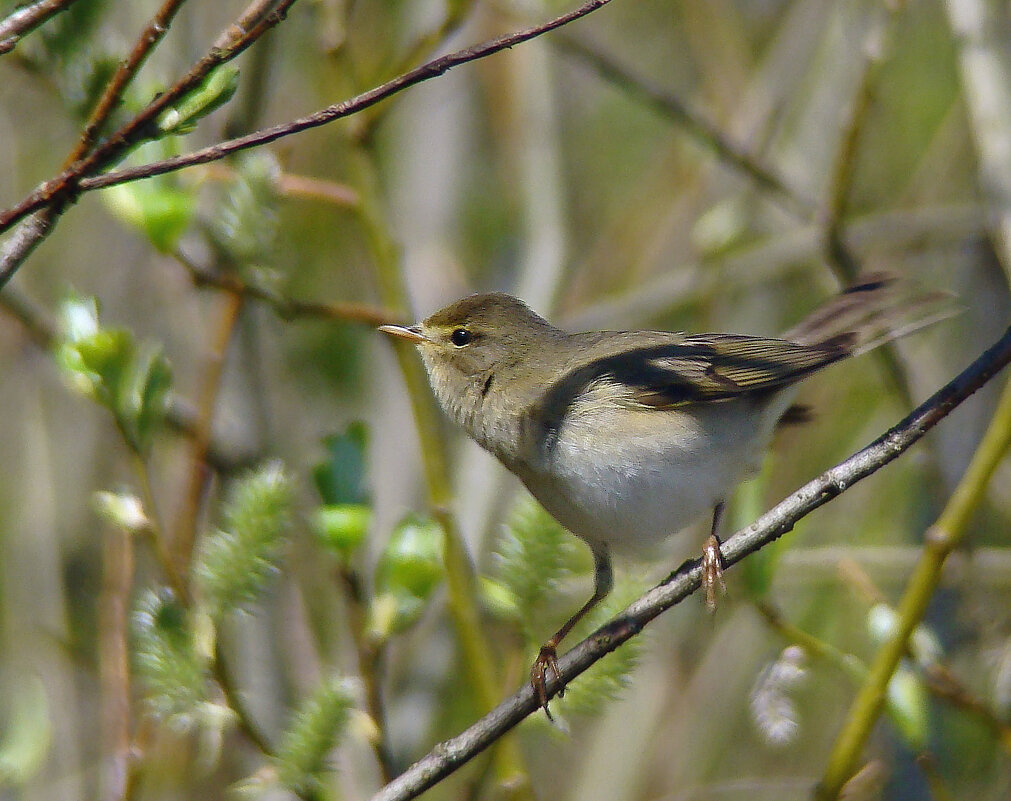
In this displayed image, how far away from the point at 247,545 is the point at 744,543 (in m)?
0.76

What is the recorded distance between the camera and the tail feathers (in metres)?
2.42

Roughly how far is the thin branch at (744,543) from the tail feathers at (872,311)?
2.38 ft

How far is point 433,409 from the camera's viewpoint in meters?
3.18

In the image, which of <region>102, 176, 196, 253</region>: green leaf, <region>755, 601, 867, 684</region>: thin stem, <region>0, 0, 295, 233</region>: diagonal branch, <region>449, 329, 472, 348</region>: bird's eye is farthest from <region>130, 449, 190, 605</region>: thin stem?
<region>449, 329, 472, 348</region>: bird's eye

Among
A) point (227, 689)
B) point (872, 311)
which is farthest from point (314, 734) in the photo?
point (872, 311)

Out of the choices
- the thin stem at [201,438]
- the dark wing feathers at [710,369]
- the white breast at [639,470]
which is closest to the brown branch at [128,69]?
the thin stem at [201,438]

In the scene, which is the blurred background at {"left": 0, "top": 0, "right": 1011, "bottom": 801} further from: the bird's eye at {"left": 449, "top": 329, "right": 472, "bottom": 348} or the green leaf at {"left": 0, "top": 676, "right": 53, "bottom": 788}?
the bird's eye at {"left": 449, "top": 329, "right": 472, "bottom": 348}

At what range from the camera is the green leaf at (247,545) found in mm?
1608

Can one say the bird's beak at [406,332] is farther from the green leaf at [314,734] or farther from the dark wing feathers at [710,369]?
the green leaf at [314,734]

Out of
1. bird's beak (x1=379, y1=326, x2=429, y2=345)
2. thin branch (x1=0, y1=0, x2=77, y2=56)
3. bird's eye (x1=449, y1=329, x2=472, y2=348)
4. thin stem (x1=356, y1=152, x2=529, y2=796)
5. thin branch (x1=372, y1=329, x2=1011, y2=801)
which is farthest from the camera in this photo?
bird's eye (x1=449, y1=329, x2=472, y2=348)

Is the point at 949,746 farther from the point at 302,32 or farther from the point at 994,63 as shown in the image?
the point at 302,32

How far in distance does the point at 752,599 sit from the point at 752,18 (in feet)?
11.2

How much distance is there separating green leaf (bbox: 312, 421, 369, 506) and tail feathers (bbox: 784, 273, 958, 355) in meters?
1.16

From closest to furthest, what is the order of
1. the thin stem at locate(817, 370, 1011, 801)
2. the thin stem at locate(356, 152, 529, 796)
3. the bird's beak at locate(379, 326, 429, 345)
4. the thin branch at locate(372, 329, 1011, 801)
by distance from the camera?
1. the thin branch at locate(372, 329, 1011, 801)
2. the thin stem at locate(817, 370, 1011, 801)
3. the thin stem at locate(356, 152, 529, 796)
4. the bird's beak at locate(379, 326, 429, 345)
